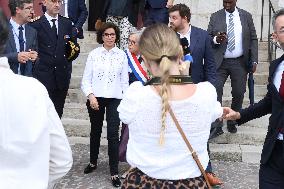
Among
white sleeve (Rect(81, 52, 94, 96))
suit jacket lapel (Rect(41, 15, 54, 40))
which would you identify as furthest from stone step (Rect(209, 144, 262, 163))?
suit jacket lapel (Rect(41, 15, 54, 40))

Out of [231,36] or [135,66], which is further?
[231,36]

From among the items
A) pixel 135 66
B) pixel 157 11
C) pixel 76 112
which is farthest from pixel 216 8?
pixel 135 66

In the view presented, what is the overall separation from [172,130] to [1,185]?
0.88 m

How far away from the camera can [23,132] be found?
209 cm

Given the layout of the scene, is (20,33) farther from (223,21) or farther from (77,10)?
(77,10)

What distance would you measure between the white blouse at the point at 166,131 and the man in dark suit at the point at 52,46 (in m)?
3.63

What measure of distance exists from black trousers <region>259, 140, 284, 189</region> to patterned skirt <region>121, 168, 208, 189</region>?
3.16ft

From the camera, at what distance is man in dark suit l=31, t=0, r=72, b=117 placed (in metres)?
6.09

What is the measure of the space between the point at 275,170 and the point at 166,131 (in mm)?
1259

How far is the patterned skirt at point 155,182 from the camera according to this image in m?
2.63

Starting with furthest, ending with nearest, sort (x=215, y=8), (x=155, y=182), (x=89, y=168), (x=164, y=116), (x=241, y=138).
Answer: (x=215, y=8)
(x=241, y=138)
(x=89, y=168)
(x=155, y=182)
(x=164, y=116)

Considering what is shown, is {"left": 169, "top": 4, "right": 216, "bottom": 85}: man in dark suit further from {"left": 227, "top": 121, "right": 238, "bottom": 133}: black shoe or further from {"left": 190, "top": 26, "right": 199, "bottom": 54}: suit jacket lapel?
{"left": 227, "top": 121, "right": 238, "bottom": 133}: black shoe

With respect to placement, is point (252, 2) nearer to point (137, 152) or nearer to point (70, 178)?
point (70, 178)

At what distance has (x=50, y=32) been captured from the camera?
20.0ft
